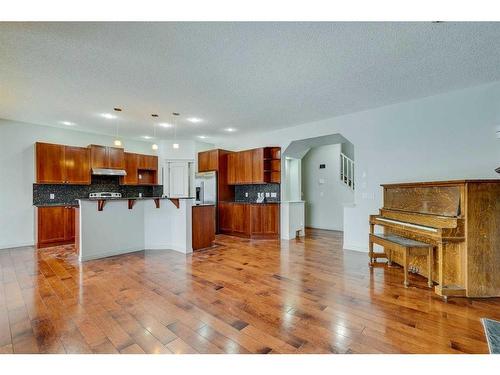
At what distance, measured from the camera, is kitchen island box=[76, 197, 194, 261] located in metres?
4.10

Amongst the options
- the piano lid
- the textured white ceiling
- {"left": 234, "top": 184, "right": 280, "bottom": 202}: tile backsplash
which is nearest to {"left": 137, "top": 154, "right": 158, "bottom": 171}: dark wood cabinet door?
the textured white ceiling

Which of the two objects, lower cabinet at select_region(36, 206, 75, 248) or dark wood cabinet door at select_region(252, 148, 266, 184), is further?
dark wood cabinet door at select_region(252, 148, 266, 184)

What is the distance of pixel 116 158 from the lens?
6340 mm

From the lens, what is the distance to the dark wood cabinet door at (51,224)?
16.7 feet

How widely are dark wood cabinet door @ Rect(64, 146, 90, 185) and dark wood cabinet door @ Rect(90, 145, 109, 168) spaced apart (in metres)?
0.10

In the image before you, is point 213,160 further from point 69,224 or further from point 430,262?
point 430,262

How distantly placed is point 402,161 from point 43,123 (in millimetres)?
7510

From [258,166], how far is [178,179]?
106 inches

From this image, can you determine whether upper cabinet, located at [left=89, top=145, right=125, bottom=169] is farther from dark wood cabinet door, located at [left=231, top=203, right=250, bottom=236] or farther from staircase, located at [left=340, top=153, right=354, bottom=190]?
staircase, located at [left=340, top=153, right=354, bottom=190]

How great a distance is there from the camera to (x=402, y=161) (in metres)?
4.23

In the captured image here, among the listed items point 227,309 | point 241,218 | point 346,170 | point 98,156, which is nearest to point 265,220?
point 241,218

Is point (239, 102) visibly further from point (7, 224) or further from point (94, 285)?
point (7, 224)

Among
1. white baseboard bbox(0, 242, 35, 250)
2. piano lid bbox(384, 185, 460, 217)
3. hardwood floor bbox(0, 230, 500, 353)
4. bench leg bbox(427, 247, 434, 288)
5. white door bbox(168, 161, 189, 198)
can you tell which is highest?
white door bbox(168, 161, 189, 198)

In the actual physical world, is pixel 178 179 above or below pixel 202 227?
above
